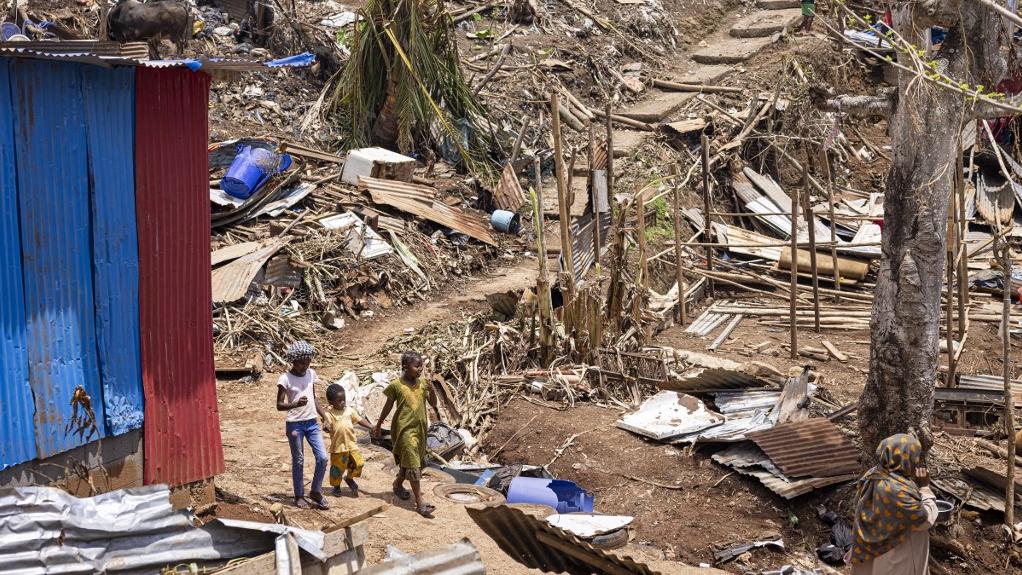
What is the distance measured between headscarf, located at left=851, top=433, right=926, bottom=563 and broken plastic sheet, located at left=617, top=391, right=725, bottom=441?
12.3 ft

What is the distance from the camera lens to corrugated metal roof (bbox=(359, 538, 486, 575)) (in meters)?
5.26

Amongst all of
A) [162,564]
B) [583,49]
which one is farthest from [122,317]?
[583,49]

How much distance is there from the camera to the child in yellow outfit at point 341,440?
714cm

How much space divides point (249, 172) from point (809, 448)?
309 inches

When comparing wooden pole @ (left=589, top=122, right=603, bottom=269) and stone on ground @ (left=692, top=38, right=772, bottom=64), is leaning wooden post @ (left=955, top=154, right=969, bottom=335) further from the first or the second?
stone on ground @ (left=692, top=38, right=772, bottom=64)

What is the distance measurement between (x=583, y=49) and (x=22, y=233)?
15.6 metres

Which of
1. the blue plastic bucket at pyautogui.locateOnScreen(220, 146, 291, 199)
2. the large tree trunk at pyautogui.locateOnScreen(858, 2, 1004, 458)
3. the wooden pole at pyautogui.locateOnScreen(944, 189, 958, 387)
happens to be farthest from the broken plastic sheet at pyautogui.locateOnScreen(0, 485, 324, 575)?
the blue plastic bucket at pyautogui.locateOnScreen(220, 146, 291, 199)

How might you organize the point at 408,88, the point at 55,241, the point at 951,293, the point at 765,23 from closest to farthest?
the point at 55,241
the point at 951,293
the point at 408,88
the point at 765,23

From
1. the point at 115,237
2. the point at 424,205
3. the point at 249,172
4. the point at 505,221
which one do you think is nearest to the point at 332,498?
the point at 115,237

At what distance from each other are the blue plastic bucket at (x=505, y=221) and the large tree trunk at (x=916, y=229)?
7.40 metres

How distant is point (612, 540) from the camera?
286 inches

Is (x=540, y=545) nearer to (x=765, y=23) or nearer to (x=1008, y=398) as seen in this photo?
(x=1008, y=398)

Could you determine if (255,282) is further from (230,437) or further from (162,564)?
(162,564)

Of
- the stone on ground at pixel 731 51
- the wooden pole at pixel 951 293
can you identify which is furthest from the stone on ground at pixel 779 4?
the wooden pole at pixel 951 293
